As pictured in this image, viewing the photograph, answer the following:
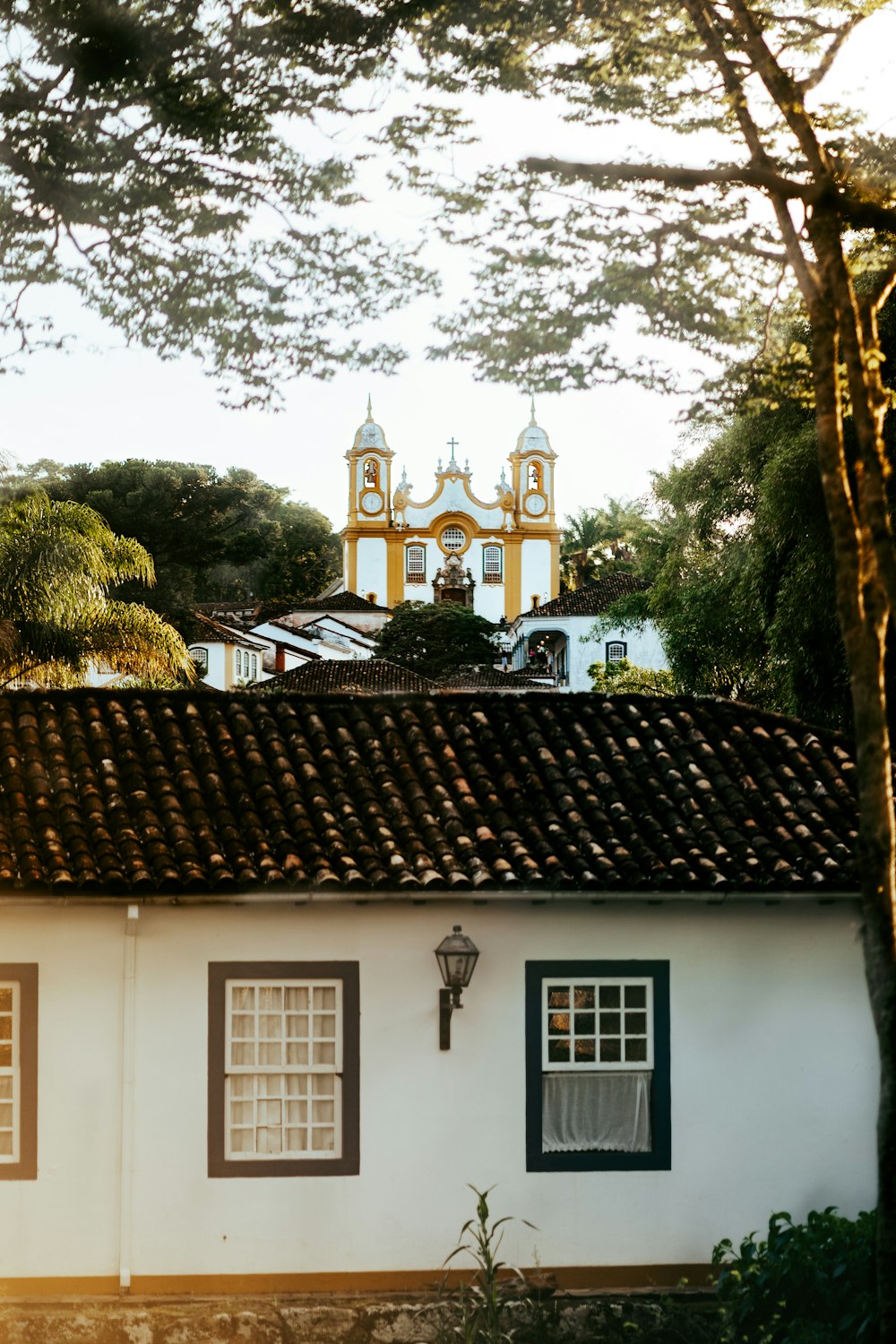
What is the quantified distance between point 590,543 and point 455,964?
6852 centimetres

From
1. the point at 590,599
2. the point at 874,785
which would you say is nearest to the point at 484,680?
the point at 590,599

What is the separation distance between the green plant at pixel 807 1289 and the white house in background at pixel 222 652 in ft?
102

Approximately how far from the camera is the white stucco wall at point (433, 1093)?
25.4 feet

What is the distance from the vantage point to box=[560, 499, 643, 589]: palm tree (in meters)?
71.8

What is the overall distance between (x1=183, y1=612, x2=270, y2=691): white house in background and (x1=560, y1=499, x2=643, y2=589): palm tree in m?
27.4

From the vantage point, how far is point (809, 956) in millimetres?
8336

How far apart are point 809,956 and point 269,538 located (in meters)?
39.3

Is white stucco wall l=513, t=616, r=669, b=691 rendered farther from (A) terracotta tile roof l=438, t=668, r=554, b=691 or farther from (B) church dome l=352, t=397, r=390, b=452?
(B) church dome l=352, t=397, r=390, b=452

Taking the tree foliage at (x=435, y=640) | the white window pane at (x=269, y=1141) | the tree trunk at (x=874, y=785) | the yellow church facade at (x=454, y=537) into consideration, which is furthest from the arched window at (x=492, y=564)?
the tree trunk at (x=874, y=785)

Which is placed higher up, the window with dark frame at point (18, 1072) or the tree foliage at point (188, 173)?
the tree foliage at point (188, 173)

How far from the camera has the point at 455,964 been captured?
7.79 m

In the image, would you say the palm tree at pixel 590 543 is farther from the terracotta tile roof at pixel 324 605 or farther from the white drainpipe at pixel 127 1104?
the white drainpipe at pixel 127 1104

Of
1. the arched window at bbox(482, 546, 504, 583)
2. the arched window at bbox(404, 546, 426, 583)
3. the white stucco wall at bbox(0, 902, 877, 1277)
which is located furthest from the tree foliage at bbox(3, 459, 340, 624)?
the arched window at bbox(482, 546, 504, 583)

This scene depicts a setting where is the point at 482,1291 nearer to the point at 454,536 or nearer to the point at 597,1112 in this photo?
the point at 597,1112
